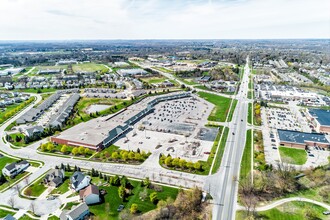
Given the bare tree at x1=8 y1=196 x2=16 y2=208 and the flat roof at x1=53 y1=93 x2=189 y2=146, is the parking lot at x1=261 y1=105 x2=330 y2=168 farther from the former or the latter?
the bare tree at x1=8 y1=196 x2=16 y2=208

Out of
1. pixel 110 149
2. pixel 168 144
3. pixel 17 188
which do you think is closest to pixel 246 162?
pixel 168 144

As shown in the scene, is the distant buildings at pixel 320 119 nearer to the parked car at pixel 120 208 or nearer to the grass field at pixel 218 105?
the grass field at pixel 218 105

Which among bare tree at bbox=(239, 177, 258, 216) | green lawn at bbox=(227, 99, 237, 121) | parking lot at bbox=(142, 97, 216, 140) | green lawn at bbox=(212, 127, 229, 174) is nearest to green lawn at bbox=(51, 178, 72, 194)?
green lawn at bbox=(212, 127, 229, 174)

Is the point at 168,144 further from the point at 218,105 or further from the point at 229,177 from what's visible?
the point at 218,105

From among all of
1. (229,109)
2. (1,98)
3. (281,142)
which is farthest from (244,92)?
(1,98)

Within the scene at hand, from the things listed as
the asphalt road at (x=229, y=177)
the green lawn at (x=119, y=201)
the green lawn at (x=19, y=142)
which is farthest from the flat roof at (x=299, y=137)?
the green lawn at (x=19, y=142)
